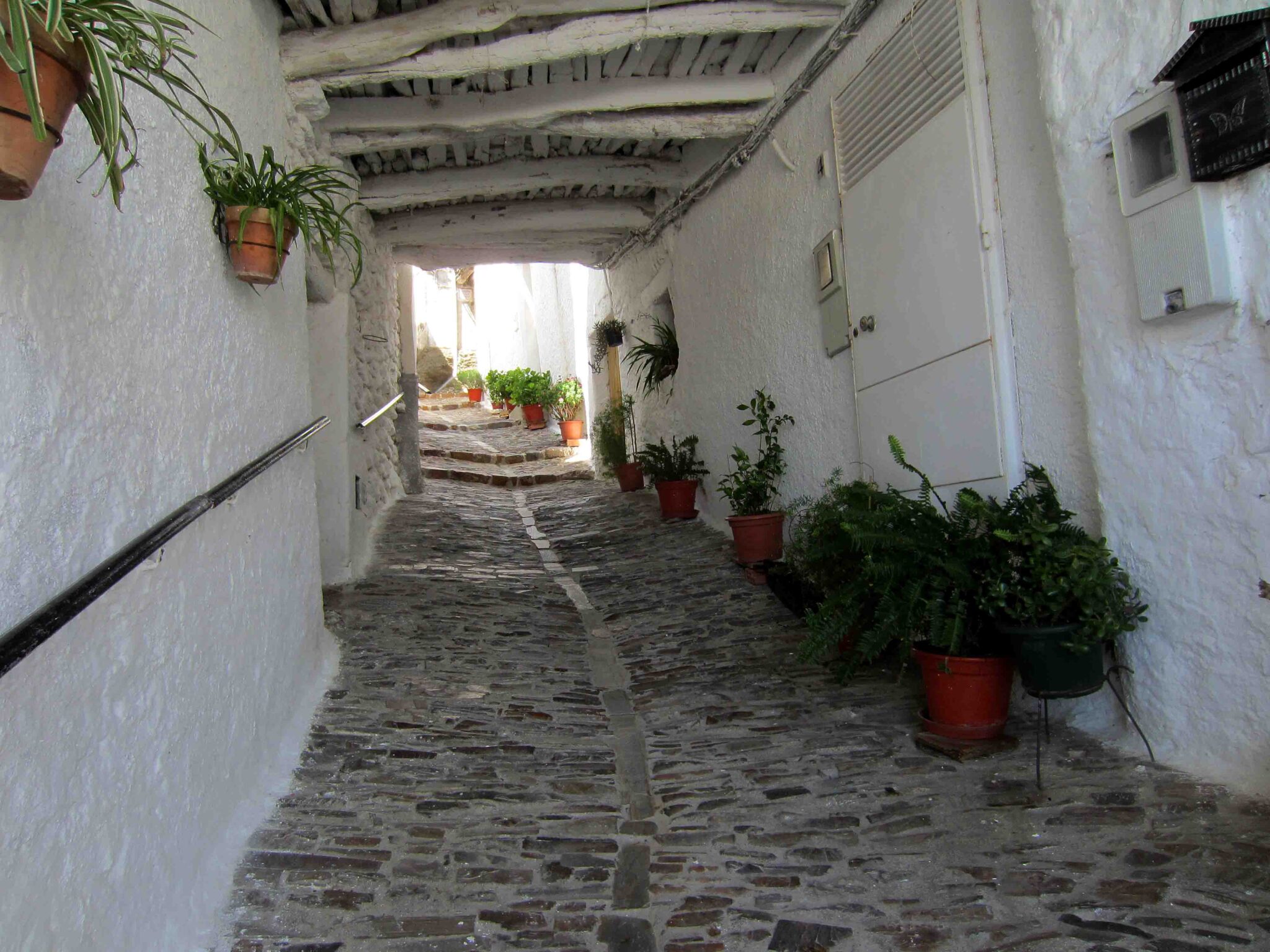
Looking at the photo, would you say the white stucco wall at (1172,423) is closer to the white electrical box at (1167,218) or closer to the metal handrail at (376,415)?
the white electrical box at (1167,218)

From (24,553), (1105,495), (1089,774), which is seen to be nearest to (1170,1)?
(1105,495)

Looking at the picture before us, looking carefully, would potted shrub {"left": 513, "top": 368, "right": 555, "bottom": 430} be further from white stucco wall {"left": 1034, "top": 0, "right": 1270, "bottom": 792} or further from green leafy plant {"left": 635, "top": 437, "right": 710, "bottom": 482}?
white stucco wall {"left": 1034, "top": 0, "right": 1270, "bottom": 792}

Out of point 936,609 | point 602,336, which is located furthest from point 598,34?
point 602,336

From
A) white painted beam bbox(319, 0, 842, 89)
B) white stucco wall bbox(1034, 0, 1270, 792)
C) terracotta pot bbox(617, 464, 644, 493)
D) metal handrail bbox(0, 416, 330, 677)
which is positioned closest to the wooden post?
terracotta pot bbox(617, 464, 644, 493)

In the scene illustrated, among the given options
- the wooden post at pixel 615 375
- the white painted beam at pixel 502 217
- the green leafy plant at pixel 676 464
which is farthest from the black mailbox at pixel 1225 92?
the wooden post at pixel 615 375

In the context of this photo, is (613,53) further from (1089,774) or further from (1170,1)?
(1089,774)

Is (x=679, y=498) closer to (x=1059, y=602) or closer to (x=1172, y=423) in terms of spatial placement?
(x=1059, y=602)

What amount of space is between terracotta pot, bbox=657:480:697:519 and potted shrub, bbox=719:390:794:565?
128 cm

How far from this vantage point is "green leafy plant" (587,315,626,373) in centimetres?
998

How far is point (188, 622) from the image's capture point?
2.62 m

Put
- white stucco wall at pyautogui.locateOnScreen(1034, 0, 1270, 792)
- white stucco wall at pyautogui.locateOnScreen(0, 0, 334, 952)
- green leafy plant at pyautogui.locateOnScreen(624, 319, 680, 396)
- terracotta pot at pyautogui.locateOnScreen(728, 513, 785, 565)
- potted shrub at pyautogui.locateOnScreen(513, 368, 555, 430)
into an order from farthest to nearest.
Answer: potted shrub at pyautogui.locateOnScreen(513, 368, 555, 430) < green leafy plant at pyautogui.locateOnScreen(624, 319, 680, 396) < terracotta pot at pyautogui.locateOnScreen(728, 513, 785, 565) < white stucco wall at pyautogui.locateOnScreen(1034, 0, 1270, 792) < white stucco wall at pyautogui.locateOnScreen(0, 0, 334, 952)

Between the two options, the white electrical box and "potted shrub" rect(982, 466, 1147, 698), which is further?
"potted shrub" rect(982, 466, 1147, 698)

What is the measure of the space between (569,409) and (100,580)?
1247 cm

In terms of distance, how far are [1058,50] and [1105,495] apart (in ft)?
4.70
